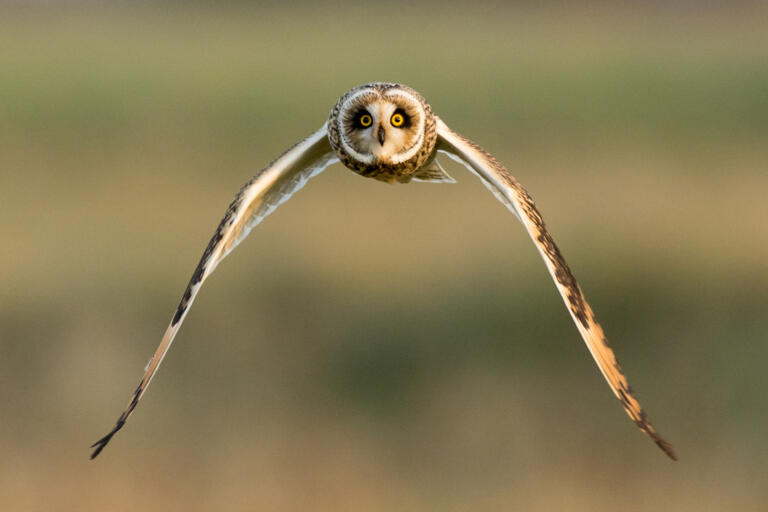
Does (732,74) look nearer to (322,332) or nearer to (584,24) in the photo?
(584,24)

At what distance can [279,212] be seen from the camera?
62.5 ft

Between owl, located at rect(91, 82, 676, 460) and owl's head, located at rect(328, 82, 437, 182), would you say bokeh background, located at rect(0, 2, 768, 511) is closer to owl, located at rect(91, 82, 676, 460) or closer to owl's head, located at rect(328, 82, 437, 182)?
owl, located at rect(91, 82, 676, 460)

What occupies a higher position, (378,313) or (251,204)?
(251,204)

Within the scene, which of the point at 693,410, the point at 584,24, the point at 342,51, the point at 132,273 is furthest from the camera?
the point at 584,24

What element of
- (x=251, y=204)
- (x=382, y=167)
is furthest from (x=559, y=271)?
(x=251, y=204)

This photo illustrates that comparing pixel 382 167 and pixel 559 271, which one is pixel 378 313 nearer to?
pixel 382 167

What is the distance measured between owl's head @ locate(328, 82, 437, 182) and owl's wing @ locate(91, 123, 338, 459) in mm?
83

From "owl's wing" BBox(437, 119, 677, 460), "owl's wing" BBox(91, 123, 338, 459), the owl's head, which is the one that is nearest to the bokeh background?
"owl's wing" BBox(91, 123, 338, 459)

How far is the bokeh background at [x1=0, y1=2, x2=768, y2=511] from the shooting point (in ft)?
50.5

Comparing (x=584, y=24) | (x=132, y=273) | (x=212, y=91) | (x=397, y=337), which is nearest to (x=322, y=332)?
(x=397, y=337)

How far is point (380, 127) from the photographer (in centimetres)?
508

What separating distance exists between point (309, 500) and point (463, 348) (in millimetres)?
3675

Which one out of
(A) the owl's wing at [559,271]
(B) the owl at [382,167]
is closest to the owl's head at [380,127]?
(B) the owl at [382,167]

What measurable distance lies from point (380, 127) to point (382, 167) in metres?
0.15
